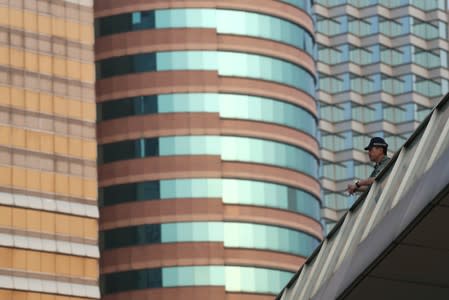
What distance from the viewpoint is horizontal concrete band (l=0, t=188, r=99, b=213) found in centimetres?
10675

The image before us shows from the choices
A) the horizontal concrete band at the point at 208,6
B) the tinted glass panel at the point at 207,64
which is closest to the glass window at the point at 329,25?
the horizontal concrete band at the point at 208,6

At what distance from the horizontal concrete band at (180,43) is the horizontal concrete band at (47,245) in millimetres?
16742

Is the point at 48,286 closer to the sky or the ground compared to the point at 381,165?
closer to the sky

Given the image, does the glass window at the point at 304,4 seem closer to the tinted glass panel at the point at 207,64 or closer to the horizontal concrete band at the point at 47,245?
the tinted glass panel at the point at 207,64

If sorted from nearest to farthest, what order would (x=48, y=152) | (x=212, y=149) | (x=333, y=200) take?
(x=48, y=152) → (x=212, y=149) → (x=333, y=200)

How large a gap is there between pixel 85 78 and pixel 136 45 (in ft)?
22.8

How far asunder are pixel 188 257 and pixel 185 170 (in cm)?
610

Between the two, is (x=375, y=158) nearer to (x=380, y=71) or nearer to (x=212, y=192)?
(x=212, y=192)

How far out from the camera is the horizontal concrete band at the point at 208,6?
121000 millimetres

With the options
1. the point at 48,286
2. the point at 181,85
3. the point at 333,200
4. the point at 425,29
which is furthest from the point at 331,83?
the point at 48,286

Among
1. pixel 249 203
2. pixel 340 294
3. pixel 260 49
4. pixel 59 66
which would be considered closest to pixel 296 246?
pixel 249 203

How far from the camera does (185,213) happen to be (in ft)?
383

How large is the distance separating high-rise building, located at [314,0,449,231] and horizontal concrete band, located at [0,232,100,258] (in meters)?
74.1

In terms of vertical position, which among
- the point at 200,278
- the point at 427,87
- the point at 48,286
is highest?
the point at 427,87
